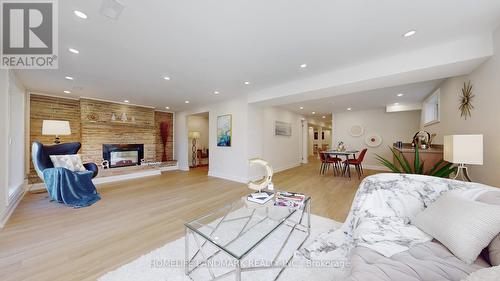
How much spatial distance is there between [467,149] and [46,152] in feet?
Result: 21.0

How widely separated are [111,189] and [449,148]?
5.74 metres

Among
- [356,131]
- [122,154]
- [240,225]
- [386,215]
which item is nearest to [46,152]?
[122,154]

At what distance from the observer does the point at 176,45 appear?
2127mm

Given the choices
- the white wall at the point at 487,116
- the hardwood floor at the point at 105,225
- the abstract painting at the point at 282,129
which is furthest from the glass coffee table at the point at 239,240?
the abstract painting at the point at 282,129

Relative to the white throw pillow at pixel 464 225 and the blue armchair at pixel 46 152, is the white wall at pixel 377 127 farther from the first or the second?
the blue armchair at pixel 46 152

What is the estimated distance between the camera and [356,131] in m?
6.73

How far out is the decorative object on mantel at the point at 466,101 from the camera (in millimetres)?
2254

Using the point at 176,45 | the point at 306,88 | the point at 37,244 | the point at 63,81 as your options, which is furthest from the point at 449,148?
the point at 63,81

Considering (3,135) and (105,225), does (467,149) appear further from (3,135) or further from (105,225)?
(3,135)

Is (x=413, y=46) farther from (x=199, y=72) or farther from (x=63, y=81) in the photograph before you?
(x=63, y=81)

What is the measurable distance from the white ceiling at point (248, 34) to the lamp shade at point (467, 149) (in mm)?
1157

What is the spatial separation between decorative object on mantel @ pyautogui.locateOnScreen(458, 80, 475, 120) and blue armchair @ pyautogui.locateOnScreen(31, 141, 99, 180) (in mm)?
6346

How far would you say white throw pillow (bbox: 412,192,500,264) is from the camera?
967 mm

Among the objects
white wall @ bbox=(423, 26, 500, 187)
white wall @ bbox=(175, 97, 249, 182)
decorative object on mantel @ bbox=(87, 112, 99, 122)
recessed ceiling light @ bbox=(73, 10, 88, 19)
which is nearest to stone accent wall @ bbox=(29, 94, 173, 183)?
decorative object on mantel @ bbox=(87, 112, 99, 122)
